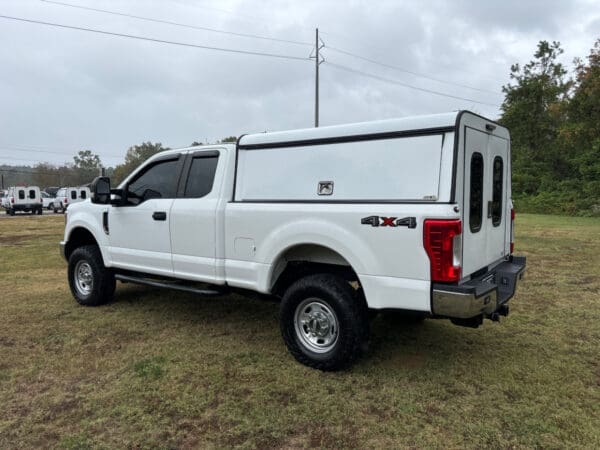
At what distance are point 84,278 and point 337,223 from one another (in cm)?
398

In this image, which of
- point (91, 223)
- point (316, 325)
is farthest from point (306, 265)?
point (91, 223)

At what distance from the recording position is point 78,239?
6.20 meters

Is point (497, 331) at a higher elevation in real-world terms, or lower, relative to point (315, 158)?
lower

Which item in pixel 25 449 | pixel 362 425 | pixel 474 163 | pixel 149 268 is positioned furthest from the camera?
pixel 149 268

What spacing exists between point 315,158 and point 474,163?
1.29 meters

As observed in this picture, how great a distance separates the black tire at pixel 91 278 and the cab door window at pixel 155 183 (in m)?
1.07

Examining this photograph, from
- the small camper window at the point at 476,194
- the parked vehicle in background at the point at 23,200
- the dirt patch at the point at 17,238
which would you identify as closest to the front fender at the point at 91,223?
the small camper window at the point at 476,194

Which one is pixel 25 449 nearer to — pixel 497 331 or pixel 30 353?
pixel 30 353

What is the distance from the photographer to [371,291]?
3490 millimetres

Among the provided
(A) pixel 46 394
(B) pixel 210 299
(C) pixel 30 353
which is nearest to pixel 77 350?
(C) pixel 30 353

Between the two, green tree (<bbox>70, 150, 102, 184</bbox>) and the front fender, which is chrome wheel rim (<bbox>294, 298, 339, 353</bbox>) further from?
green tree (<bbox>70, 150, 102, 184</bbox>)

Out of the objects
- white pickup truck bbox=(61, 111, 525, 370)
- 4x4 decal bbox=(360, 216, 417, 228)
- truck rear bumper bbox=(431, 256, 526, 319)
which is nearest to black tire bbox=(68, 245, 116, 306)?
white pickup truck bbox=(61, 111, 525, 370)

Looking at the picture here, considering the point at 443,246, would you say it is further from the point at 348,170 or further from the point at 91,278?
the point at 91,278

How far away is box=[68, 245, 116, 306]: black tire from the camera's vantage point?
570 centimetres
